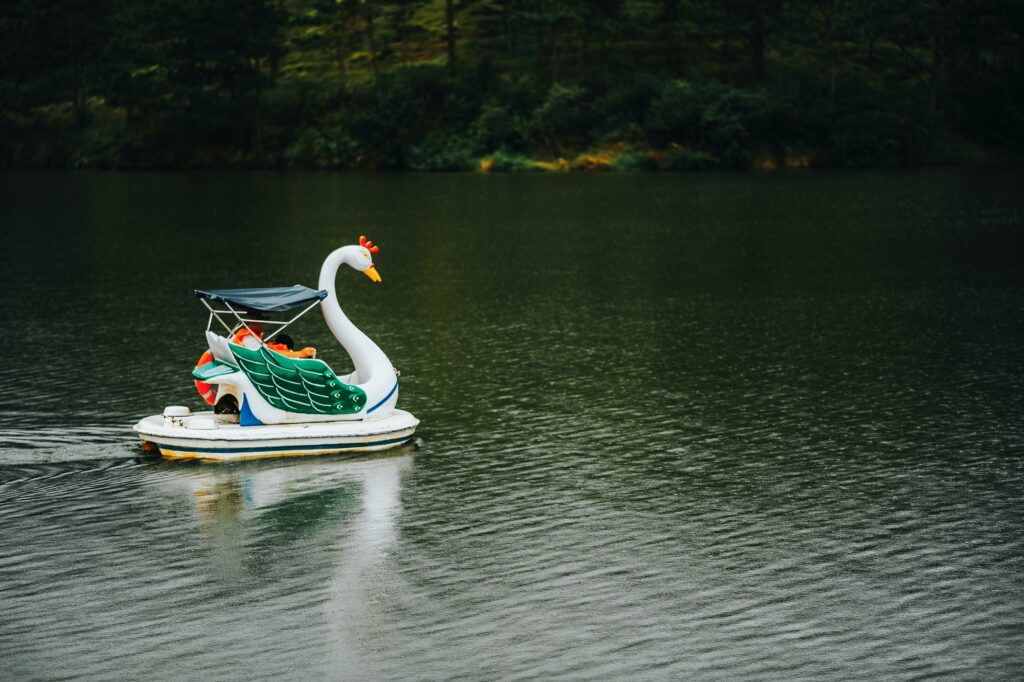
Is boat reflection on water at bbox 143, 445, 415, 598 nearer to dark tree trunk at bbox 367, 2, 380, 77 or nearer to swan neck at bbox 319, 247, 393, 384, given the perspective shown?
swan neck at bbox 319, 247, 393, 384

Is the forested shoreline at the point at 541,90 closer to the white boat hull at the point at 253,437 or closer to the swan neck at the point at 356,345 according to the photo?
the swan neck at the point at 356,345

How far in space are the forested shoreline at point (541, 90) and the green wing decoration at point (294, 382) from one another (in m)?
79.7

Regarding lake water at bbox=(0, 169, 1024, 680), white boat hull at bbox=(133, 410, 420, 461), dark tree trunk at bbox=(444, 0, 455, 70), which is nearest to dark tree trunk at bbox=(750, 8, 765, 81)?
dark tree trunk at bbox=(444, 0, 455, 70)

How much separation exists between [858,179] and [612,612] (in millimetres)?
75087

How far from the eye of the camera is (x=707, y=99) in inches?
3984

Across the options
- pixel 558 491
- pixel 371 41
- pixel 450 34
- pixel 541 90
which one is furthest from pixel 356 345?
pixel 371 41

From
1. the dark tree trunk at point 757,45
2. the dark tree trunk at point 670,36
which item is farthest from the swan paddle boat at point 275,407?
the dark tree trunk at point 670,36

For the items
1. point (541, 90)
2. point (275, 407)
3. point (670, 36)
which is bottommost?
point (275, 407)

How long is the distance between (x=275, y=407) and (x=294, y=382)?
21.4 inches

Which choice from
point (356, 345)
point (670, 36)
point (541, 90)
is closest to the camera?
point (356, 345)

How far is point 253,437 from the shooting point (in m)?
21.4

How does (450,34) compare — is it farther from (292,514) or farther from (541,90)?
(292,514)

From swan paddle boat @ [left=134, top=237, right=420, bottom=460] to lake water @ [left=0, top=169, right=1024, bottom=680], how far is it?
376 millimetres

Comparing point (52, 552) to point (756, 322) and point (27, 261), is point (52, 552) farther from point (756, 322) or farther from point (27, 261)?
point (27, 261)
